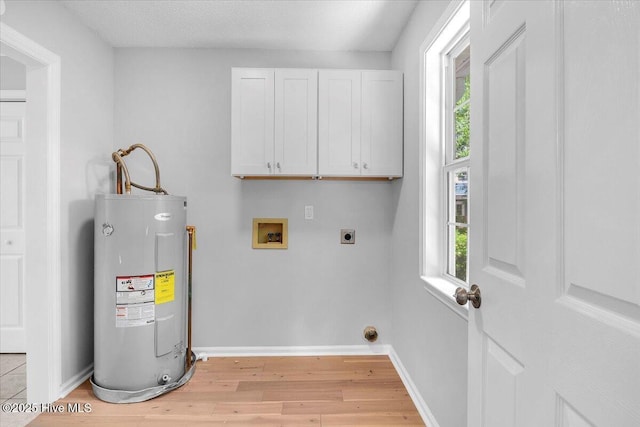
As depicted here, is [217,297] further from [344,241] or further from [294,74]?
[294,74]

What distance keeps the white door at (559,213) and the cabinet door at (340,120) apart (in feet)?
4.88

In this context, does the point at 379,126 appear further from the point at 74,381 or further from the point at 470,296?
the point at 74,381

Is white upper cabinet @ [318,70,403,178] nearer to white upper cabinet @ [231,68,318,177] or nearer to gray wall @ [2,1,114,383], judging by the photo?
white upper cabinet @ [231,68,318,177]

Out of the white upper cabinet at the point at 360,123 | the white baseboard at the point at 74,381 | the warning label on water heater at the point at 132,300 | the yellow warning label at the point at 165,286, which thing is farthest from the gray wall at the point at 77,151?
the white upper cabinet at the point at 360,123

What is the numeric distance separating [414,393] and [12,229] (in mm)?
3364

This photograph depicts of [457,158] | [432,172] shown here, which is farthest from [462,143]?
[432,172]

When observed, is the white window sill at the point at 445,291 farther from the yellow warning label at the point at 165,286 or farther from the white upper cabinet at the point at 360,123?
the yellow warning label at the point at 165,286

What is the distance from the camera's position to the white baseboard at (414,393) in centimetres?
189

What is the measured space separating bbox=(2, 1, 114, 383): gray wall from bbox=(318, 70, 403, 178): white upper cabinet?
1.67 metres

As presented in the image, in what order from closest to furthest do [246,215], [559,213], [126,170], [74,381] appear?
[559,213] → [74,381] → [126,170] → [246,215]

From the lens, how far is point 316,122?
97.9 inches

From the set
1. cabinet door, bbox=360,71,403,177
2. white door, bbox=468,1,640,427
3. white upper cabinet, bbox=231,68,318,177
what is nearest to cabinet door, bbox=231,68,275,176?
white upper cabinet, bbox=231,68,318,177

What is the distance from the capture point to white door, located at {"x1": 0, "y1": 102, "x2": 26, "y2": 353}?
2.81 meters

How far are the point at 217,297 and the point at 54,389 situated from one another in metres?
1.14
